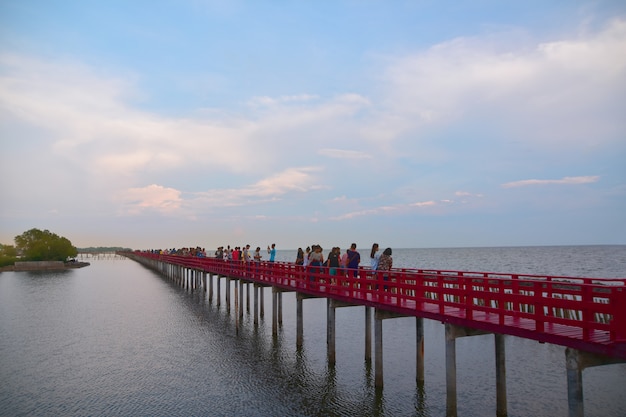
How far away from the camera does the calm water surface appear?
49.4ft

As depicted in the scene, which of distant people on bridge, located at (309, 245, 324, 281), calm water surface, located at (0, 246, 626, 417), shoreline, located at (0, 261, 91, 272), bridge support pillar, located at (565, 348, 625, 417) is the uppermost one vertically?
distant people on bridge, located at (309, 245, 324, 281)

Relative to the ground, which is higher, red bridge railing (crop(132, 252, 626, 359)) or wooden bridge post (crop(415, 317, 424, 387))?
red bridge railing (crop(132, 252, 626, 359))

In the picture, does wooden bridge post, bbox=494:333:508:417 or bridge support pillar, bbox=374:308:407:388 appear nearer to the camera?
wooden bridge post, bbox=494:333:508:417

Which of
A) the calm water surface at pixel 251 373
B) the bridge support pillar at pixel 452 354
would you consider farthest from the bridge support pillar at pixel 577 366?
the calm water surface at pixel 251 373

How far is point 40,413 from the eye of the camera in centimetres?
1475

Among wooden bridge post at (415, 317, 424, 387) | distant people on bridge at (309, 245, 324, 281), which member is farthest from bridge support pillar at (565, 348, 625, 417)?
distant people on bridge at (309, 245, 324, 281)

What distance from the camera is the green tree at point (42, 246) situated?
396 ft

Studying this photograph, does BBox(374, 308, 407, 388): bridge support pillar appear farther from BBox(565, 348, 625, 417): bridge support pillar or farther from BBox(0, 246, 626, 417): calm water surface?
BBox(565, 348, 625, 417): bridge support pillar

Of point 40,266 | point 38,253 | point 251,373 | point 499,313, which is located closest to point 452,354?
point 499,313

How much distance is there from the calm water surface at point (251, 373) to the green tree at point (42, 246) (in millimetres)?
102207

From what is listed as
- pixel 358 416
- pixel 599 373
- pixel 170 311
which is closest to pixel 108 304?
pixel 170 311

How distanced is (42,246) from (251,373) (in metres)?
124

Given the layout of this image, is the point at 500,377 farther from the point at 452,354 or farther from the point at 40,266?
the point at 40,266

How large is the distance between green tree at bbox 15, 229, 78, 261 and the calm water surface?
102 m
